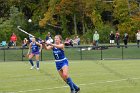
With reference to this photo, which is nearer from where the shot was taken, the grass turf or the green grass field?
the green grass field

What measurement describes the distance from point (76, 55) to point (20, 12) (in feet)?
91.5

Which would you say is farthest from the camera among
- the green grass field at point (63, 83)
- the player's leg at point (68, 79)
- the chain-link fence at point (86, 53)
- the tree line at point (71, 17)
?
the tree line at point (71, 17)

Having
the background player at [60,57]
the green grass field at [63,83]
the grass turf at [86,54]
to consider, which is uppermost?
the background player at [60,57]

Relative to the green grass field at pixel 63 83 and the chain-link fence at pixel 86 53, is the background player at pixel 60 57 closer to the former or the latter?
the green grass field at pixel 63 83

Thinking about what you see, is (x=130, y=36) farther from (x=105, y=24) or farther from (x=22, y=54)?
(x=22, y=54)

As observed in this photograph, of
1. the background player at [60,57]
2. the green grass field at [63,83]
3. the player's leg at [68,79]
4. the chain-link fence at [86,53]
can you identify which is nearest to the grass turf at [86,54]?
the chain-link fence at [86,53]

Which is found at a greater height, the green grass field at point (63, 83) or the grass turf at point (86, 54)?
the grass turf at point (86, 54)

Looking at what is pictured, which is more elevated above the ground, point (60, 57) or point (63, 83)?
point (60, 57)

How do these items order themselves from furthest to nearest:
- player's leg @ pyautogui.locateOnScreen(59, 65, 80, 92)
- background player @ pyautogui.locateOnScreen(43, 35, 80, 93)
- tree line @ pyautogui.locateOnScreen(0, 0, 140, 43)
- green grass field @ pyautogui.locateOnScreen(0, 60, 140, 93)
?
tree line @ pyautogui.locateOnScreen(0, 0, 140, 43) → green grass field @ pyautogui.locateOnScreen(0, 60, 140, 93) → background player @ pyautogui.locateOnScreen(43, 35, 80, 93) → player's leg @ pyautogui.locateOnScreen(59, 65, 80, 92)

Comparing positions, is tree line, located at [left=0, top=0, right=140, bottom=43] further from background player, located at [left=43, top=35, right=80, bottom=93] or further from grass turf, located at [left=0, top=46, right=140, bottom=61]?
background player, located at [left=43, top=35, right=80, bottom=93]

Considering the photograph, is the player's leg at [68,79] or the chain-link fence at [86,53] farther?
the chain-link fence at [86,53]

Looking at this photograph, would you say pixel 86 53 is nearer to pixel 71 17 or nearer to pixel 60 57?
pixel 60 57

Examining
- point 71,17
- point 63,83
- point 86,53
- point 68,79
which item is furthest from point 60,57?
point 71,17

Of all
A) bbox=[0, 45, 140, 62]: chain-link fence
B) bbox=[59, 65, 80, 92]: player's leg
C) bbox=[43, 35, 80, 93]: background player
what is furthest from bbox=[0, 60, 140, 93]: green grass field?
bbox=[0, 45, 140, 62]: chain-link fence
